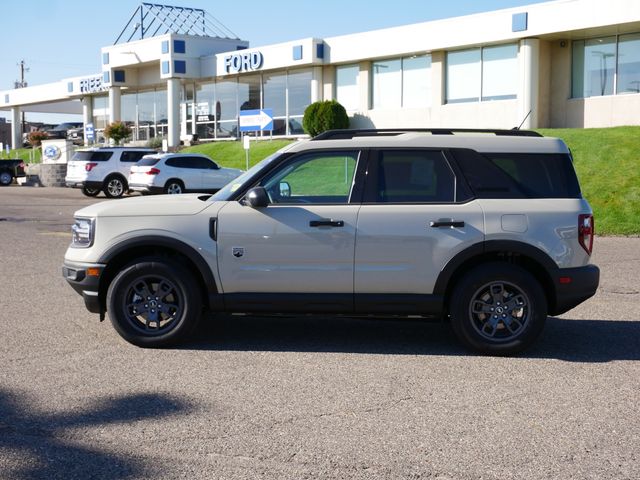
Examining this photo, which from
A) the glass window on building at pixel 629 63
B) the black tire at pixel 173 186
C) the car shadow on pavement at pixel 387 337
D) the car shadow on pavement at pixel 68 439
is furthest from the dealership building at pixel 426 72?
the car shadow on pavement at pixel 68 439

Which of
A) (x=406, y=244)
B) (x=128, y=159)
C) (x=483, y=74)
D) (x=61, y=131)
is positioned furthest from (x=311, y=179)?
(x=61, y=131)

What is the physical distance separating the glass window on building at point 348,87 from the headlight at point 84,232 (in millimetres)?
30580

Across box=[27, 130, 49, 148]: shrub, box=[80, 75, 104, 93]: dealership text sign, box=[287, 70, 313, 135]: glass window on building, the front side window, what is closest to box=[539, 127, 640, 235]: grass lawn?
the front side window

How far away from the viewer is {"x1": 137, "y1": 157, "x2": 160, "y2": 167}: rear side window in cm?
2723

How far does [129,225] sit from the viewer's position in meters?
7.19

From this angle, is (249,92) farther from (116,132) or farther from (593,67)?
(593,67)

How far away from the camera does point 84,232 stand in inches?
289

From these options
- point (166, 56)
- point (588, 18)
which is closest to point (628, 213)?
point (588, 18)

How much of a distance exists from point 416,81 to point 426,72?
0.71 metres

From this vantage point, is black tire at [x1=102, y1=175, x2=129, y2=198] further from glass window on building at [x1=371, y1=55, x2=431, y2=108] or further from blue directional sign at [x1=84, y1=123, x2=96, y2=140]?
blue directional sign at [x1=84, y1=123, x2=96, y2=140]

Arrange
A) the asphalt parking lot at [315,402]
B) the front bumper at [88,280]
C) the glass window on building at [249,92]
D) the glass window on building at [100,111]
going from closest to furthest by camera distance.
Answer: the asphalt parking lot at [315,402] < the front bumper at [88,280] < the glass window on building at [249,92] < the glass window on building at [100,111]

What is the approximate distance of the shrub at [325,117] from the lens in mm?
35719

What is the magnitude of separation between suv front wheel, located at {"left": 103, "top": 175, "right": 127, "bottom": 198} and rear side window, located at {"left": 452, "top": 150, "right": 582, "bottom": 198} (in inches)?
949

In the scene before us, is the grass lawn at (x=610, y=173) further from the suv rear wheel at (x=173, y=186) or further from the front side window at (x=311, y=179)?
the suv rear wheel at (x=173, y=186)
